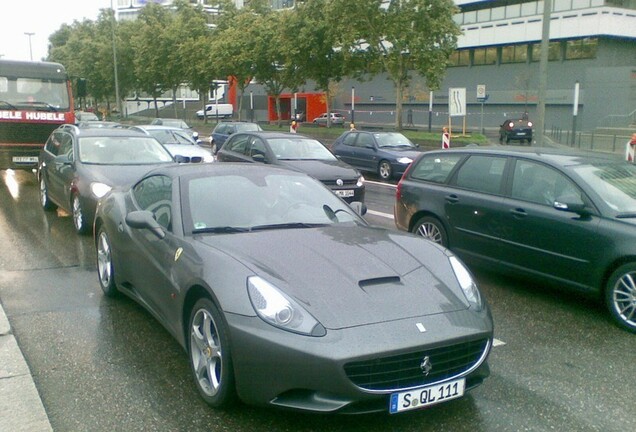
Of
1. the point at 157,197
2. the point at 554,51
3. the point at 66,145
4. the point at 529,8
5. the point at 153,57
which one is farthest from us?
the point at 153,57

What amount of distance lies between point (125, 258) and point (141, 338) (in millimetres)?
758

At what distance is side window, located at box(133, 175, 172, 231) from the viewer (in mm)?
5013

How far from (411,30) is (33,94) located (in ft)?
59.2

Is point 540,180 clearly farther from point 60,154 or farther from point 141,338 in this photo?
point 60,154

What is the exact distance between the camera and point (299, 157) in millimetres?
13055

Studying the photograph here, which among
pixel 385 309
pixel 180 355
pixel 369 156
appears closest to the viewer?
pixel 385 309

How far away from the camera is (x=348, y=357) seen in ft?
11.2

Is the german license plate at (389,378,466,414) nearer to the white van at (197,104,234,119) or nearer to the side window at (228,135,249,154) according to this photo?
Answer: the side window at (228,135,249,154)

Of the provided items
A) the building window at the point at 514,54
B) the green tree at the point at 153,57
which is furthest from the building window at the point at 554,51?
the green tree at the point at 153,57

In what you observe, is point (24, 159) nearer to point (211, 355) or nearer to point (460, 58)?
point (211, 355)

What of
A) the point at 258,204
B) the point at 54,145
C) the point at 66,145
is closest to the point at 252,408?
the point at 258,204

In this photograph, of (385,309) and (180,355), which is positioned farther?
(180,355)

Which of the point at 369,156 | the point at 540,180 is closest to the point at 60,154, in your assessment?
the point at 540,180

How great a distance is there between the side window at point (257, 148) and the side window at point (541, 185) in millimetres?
7050
